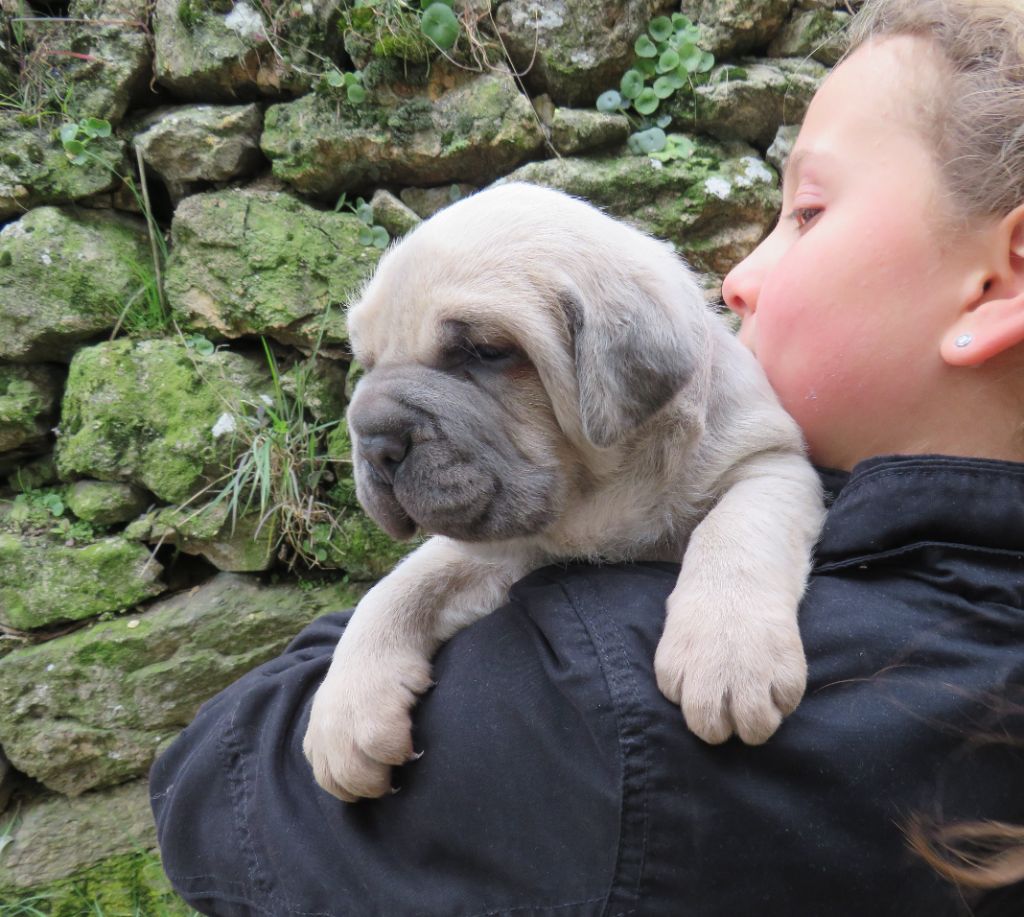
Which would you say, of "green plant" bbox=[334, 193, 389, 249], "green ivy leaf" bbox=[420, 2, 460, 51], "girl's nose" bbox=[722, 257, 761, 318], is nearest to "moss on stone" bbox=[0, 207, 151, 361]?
"green plant" bbox=[334, 193, 389, 249]

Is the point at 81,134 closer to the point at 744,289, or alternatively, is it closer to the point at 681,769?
the point at 744,289

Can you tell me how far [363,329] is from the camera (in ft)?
6.78

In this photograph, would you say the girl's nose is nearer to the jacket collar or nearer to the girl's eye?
the girl's eye

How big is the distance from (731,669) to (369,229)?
3.54 meters

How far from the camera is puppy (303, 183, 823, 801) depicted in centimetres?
176

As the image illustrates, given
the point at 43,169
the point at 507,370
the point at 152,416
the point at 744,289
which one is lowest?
the point at 152,416

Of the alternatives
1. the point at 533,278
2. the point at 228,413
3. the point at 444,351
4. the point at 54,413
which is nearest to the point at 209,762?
the point at 444,351

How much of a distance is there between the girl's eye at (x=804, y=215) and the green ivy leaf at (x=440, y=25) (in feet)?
8.91

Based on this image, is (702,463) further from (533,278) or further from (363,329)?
(363,329)

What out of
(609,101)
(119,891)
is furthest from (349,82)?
(119,891)

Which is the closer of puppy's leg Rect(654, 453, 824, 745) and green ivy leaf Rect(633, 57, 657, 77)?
puppy's leg Rect(654, 453, 824, 745)

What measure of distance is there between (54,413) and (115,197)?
127 cm

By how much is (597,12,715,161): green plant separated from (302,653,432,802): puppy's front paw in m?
3.35

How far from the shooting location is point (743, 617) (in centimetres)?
151
